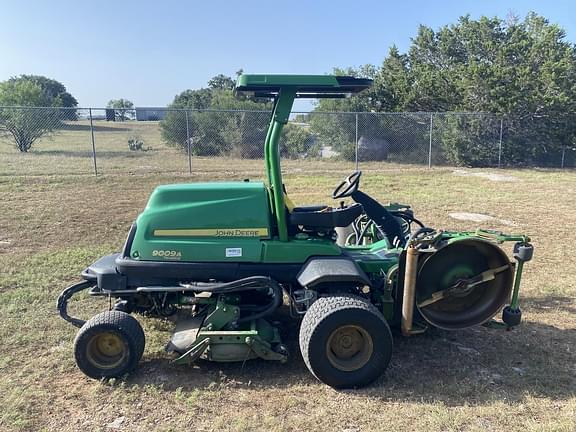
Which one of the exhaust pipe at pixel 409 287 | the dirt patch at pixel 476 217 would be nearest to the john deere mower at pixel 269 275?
the exhaust pipe at pixel 409 287

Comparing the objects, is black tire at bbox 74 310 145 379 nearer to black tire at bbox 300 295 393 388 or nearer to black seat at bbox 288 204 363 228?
black tire at bbox 300 295 393 388

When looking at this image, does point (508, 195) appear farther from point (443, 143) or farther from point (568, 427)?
point (568, 427)

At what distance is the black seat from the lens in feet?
12.9

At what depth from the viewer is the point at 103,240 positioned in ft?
24.1

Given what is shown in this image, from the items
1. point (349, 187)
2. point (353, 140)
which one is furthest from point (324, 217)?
point (353, 140)

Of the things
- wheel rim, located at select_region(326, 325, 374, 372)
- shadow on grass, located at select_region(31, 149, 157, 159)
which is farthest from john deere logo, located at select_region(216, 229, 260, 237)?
shadow on grass, located at select_region(31, 149, 157, 159)

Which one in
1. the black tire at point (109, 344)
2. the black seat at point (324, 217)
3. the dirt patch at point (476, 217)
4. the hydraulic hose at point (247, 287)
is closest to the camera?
the black tire at point (109, 344)

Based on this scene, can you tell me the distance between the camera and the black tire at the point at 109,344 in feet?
11.7

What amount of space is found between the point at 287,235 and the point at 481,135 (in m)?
15.9

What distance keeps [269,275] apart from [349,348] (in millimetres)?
796

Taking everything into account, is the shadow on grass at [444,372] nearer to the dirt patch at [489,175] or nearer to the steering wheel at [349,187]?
the steering wheel at [349,187]

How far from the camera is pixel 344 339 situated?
11.6 feet

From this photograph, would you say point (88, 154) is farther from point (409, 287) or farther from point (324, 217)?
point (409, 287)

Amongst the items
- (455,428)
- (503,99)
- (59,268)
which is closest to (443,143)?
(503,99)
